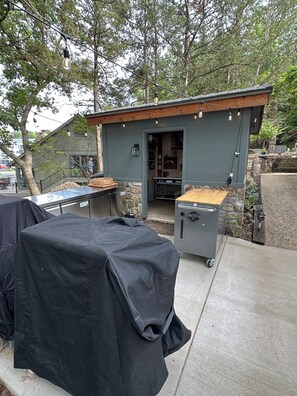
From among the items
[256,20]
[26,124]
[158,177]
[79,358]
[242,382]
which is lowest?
[242,382]

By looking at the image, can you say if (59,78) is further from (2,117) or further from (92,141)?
(92,141)

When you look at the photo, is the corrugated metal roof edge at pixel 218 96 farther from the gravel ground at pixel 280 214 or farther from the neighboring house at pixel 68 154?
the neighboring house at pixel 68 154

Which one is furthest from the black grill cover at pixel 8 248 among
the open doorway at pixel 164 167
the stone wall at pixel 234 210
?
the open doorway at pixel 164 167

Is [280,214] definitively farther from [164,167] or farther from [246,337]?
[246,337]

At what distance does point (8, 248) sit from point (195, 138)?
12.2 ft

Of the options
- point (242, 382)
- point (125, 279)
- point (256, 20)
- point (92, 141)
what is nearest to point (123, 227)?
point (125, 279)

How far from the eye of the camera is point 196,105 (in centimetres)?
372

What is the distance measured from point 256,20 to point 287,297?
11137mm

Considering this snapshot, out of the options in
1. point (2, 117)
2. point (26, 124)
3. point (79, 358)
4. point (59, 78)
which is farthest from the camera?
point (26, 124)

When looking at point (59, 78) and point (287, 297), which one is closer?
point (287, 297)

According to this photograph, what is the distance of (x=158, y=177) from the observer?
7.04 m

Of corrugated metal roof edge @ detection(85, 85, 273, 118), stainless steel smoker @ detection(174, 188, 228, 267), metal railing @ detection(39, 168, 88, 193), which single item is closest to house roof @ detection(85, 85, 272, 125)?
corrugated metal roof edge @ detection(85, 85, 273, 118)

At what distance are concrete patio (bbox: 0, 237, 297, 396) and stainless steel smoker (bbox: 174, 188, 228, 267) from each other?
0.99 ft

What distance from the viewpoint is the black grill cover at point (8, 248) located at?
4.93 ft
